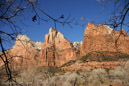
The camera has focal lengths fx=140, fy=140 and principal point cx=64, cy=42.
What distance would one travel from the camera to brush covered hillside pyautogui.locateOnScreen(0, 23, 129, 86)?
Answer: 2.64 metres

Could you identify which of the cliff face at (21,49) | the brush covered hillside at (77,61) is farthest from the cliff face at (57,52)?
the cliff face at (21,49)

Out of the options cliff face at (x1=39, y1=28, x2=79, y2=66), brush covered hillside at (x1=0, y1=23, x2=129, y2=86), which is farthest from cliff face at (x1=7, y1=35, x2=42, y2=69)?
cliff face at (x1=39, y1=28, x2=79, y2=66)

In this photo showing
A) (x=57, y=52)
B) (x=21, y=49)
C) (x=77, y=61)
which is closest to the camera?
(x=21, y=49)

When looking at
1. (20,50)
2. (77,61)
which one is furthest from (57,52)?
(20,50)

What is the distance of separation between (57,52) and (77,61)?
40.8 metres

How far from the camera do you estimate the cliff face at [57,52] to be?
84.3m

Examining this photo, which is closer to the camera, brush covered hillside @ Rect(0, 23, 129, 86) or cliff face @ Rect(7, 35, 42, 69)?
cliff face @ Rect(7, 35, 42, 69)

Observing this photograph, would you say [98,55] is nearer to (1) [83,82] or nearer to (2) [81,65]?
(2) [81,65]

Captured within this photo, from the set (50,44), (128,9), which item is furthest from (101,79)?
(50,44)

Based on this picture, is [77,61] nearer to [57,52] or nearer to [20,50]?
[57,52]

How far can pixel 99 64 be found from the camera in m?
46.4

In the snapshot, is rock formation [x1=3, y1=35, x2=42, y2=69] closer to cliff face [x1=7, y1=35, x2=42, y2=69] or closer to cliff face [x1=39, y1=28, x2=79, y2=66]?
cliff face [x1=7, y1=35, x2=42, y2=69]

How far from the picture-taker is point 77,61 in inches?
2105

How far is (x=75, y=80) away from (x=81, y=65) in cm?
1804
